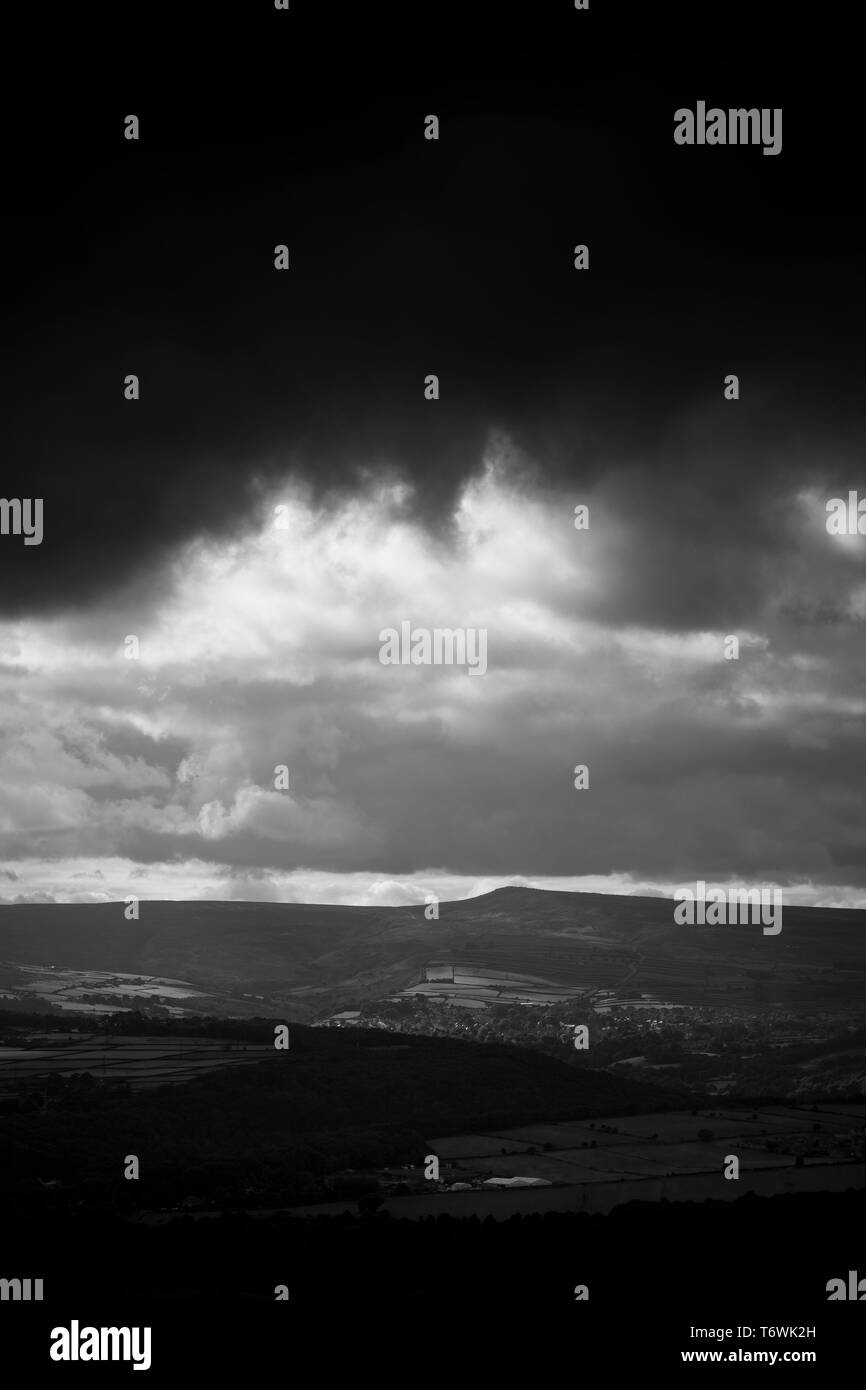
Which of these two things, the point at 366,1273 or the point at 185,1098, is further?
the point at 185,1098

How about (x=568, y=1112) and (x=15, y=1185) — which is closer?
(x=15, y=1185)

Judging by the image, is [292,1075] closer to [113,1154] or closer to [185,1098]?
[185,1098]

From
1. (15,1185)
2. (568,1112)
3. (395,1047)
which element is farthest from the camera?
(395,1047)

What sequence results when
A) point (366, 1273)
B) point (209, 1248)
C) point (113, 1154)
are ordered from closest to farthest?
point (366, 1273) → point (209, 1248) → point (113, 1154)
